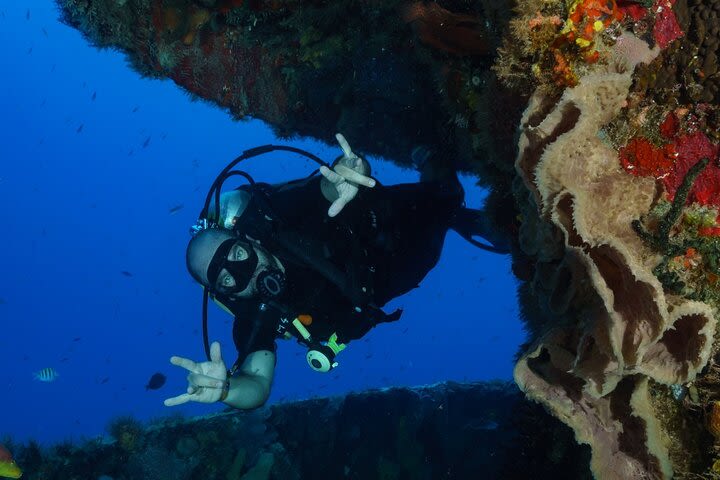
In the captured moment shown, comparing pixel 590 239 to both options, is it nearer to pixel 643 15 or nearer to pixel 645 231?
pixel 645 231

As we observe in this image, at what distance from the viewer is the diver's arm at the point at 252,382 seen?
429 cm

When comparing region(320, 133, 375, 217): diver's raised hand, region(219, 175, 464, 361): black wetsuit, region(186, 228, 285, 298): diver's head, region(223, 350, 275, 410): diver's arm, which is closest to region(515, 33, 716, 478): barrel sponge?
region(320, 133, 375, 217): diver's raised hand

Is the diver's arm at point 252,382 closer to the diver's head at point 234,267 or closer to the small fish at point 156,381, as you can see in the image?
the diver's head at point 234,267

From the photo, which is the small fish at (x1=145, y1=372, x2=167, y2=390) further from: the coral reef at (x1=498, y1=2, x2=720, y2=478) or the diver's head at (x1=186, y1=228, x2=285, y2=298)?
the coral reef at (x1=498, y1=2, x2=720, y2=478)

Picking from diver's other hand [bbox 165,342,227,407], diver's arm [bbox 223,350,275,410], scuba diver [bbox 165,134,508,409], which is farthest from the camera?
scuba diver [bbox 165,134,508,409]

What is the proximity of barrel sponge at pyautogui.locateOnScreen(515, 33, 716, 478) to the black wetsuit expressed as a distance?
2469 millimetres

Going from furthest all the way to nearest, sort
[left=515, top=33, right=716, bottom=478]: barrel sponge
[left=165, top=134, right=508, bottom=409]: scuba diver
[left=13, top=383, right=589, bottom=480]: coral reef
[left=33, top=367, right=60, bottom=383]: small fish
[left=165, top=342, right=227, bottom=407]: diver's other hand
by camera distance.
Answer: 1. [left=33, top=367, right=60, bottom=383]: small fish
2. [left=13, top=383, right=589, bottom=480]: coral reef
3. [left=165, top=134, right=508, bottom=409]: scuba diver
4. [left=165, top=342, right=227, bottom=407]: diver's other hand
5. [left=515, top=33, right=716, bottom=478]: barrel sponge

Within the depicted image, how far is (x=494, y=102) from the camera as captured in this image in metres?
2.75

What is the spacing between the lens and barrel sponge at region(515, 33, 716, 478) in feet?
6.18

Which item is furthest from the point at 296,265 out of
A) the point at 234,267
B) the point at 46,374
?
the point at 46,374

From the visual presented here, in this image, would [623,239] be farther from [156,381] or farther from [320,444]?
[156,381]

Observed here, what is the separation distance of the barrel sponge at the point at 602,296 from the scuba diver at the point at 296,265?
7.44 ft

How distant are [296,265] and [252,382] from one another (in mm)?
1243

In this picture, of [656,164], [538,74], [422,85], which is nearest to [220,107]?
[422,85]
